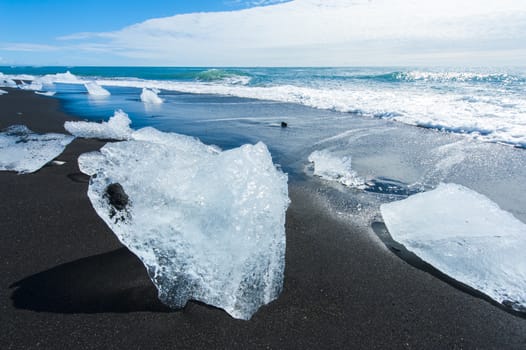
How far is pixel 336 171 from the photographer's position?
456 centimetres

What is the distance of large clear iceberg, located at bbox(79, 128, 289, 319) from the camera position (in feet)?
6.42

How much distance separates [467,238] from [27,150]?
19.6 feet

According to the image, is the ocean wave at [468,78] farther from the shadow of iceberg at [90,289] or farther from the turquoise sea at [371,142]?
the shadow of iceberg at [90,289]

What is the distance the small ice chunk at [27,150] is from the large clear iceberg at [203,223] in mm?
2839

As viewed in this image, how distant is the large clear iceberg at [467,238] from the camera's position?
222cm

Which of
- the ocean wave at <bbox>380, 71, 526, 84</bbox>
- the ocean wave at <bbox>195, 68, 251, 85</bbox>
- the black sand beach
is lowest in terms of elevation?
the black sand beach

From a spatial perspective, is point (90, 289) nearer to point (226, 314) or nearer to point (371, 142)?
point (226, 314)

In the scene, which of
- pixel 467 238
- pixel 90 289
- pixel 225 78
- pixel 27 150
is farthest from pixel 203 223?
pixel 225 78

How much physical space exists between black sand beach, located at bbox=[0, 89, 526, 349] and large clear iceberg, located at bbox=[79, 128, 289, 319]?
5.8 inches

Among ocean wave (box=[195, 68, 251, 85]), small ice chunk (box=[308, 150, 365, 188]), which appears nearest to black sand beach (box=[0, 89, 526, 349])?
small ice chunk (box=[308, 150, 365, 188])

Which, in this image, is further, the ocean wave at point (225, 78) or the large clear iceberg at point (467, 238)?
the ocean wave at point (225, 78)

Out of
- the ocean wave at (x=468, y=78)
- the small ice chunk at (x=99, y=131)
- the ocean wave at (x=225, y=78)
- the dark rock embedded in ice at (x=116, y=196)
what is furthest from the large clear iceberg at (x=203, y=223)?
the ocean wave at (x=468, y=78)

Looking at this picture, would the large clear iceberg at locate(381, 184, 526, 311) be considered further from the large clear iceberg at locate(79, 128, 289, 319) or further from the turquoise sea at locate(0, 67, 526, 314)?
the large clear iceberg at locate(79, 128, 289, 319)

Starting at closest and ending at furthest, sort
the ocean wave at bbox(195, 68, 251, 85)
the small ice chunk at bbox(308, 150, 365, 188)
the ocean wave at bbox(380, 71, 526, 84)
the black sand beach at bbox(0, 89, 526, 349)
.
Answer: the black sand beach at bbox(0, 89, 526, 349) → the small ice chunk at bbox(308, 150, 365, 188) → the ocean wave at bbox(380, 71, 526, 84) → the ocean wave at bbox(195, 68, 251, 85)
